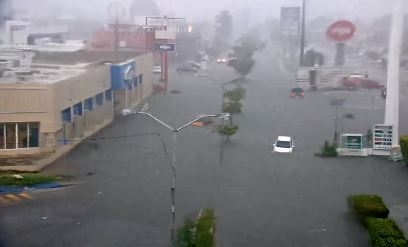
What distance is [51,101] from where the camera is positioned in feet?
18.3

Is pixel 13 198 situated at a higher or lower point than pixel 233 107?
lower

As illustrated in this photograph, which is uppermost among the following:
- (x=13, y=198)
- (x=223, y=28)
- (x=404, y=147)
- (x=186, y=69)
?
(x=223, y=28)

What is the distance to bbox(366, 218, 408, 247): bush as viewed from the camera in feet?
10.4

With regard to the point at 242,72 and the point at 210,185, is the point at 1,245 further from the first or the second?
the point at 242,72

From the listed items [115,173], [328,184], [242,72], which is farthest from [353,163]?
[242,72]

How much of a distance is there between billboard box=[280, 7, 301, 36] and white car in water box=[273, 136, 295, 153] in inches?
313

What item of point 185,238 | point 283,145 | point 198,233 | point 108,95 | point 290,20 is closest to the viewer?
point 185,238

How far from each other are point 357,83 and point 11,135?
6848 millimetres

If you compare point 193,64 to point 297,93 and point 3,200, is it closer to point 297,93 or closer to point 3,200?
point 297,93

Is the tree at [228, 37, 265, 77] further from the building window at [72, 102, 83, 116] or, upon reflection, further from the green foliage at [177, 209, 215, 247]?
the green foliage at [177, 209, 215, 247]

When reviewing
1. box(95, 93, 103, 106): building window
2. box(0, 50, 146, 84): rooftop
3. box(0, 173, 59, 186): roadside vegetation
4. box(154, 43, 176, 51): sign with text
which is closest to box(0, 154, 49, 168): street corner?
box(0, 173, 59, 186): roadside vegetation

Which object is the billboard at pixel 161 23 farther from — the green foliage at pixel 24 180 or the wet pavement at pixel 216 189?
the green foliage at pixel 24 180

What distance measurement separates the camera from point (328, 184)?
4.94 metres

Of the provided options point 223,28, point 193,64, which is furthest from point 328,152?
point 223,28
